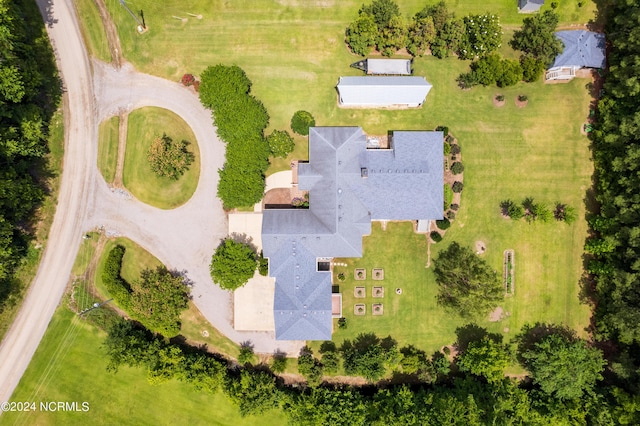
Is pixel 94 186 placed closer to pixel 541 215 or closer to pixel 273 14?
pixel 273 14

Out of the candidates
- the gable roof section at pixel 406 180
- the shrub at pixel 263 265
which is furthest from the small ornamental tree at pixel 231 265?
the gable roof section at pixel 406 180

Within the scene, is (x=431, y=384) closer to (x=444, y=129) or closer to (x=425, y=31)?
(x=444, y=129)

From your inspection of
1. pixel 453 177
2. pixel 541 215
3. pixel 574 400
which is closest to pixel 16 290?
pixel 453 177

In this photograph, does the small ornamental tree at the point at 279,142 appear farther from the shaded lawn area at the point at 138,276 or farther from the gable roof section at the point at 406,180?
the shaded lawn area at the point at 138,276

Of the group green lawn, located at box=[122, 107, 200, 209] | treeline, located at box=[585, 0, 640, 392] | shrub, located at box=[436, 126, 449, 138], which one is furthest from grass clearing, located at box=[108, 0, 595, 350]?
green lawn, located at box=[122, 107, 200, 209]

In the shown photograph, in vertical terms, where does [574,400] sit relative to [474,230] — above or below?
below

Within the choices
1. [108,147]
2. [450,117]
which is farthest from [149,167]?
[450,117]

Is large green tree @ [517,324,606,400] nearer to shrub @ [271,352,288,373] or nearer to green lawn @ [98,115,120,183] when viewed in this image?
shrub @ [271,352,288,373]
